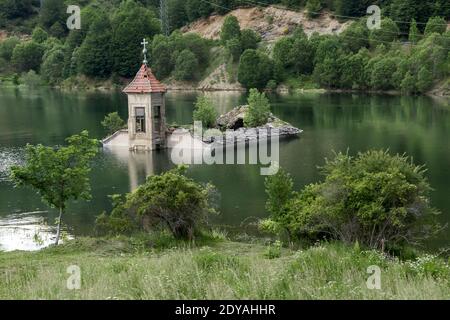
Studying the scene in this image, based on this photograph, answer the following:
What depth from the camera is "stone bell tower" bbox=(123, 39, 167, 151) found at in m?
44.7

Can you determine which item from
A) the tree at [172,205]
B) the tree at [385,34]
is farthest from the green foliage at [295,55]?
the tree at [172,205]

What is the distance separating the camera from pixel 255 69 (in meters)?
103

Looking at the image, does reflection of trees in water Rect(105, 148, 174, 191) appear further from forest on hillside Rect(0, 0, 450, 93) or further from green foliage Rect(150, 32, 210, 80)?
green foliage Rect(150, 32, 210, 80)

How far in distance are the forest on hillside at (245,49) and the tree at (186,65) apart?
17 centimetres

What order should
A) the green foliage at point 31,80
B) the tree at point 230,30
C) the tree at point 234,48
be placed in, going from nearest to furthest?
the tree at point 234,48 → the tree at point 230,30 → the green foliage at point 31,80

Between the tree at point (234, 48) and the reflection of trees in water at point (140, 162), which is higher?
the tree at point (234, 48)

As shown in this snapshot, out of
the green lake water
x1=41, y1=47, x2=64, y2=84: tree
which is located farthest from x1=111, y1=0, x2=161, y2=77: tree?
the green lake water

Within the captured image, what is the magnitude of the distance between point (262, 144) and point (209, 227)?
25.8 meters

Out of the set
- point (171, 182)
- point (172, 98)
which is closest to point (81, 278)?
point (171, 182)

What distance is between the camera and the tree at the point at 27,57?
415 feet

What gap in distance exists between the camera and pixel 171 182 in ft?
65.8

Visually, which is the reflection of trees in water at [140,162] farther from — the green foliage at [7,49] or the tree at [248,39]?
the green foliage at [7,49]

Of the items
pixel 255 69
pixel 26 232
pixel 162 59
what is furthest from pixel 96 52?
pixel 26 232
